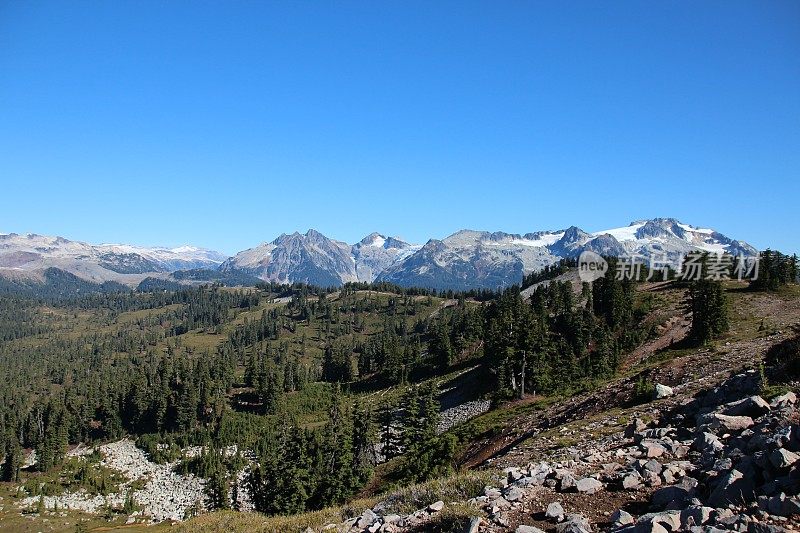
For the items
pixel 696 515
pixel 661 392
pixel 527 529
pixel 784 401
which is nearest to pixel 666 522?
pixel 696 515

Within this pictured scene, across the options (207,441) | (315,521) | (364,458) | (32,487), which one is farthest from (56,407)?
(315,521)

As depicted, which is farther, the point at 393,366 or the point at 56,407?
the point at 393,366

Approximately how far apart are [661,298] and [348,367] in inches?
4328

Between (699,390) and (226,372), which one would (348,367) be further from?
(699,390)

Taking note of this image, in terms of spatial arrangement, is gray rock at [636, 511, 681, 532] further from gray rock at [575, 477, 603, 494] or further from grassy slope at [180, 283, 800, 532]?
grassy slope at [180, 283, 800, 532]

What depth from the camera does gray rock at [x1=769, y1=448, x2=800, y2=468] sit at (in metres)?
13.5

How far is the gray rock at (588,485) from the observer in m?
17.0

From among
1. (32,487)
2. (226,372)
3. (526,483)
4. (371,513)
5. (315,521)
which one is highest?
(526,483)

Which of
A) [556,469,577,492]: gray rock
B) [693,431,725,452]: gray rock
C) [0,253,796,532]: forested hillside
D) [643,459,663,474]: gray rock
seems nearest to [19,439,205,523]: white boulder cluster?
[0,253,796,532]: forested hillside

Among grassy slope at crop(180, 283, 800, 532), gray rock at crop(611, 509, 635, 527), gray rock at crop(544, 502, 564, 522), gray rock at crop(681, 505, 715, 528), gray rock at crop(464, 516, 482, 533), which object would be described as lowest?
grassy slope at crop(180, 283, 800, 532)

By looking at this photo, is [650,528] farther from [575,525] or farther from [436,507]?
[436,507]

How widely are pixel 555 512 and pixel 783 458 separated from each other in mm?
6693

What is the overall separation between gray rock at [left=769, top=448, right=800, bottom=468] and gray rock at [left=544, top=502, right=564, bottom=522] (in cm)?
629

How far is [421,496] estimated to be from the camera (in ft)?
66.2
